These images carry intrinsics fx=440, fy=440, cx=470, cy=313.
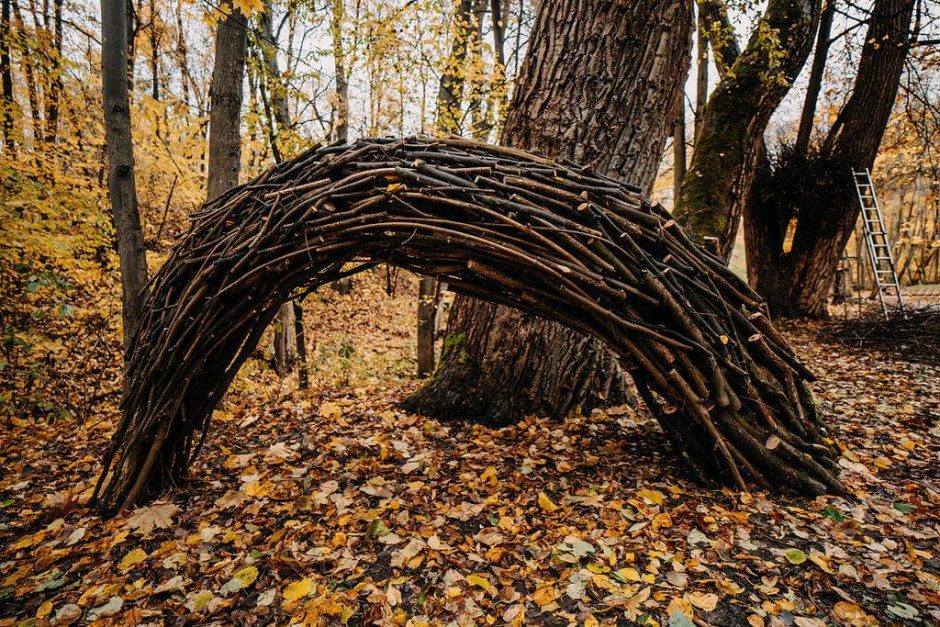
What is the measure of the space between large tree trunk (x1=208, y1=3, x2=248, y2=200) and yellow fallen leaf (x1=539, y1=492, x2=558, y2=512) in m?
3.59

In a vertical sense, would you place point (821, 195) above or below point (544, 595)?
above

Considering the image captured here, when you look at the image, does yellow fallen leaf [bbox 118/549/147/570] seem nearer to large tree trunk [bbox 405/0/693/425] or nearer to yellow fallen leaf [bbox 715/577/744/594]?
large tree trunk [bbox 405/0/693/425]

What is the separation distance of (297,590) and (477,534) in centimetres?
65

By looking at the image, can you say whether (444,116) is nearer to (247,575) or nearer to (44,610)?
(247,575)

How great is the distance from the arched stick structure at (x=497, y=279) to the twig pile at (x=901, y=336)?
3547 millimetres

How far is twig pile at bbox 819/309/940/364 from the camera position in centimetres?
419

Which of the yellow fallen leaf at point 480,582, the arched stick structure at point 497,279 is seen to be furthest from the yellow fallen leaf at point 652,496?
the yellow fallen leaf at point 480,582

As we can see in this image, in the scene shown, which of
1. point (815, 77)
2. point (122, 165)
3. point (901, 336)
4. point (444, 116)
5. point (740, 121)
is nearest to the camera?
point (122, 165)

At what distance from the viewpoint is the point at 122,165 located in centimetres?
261

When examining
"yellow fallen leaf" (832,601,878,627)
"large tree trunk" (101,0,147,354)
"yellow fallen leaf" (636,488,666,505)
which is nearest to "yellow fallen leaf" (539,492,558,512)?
"yellow fallen leaf" (636,488,666,505)

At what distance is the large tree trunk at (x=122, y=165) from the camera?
99.9 inches

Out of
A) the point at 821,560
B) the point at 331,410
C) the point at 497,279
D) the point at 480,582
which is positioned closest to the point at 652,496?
the point at 821,560

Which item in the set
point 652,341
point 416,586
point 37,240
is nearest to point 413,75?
point 37,240

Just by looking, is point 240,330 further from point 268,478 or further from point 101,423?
point 101,423
